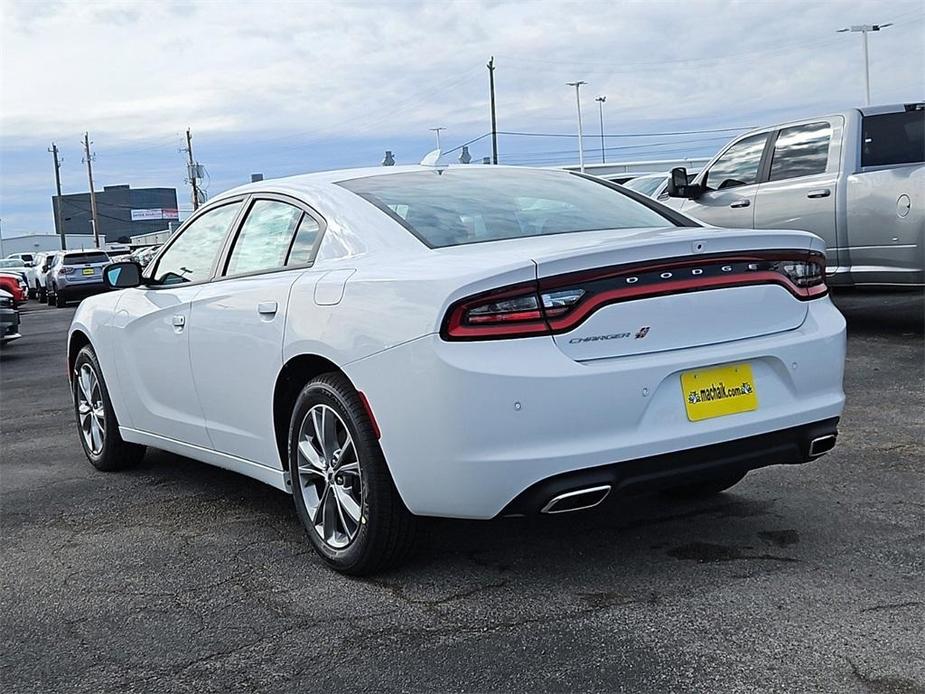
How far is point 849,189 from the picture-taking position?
9.16 metres

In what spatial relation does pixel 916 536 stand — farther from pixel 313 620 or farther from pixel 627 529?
pixel 313 620

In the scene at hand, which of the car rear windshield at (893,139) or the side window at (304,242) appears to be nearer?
the side window at (304,242)

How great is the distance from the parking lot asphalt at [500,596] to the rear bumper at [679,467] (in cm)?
38

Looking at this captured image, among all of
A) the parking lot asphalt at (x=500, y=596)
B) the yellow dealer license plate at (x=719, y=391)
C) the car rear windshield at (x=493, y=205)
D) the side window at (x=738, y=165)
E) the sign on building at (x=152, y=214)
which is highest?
the sign on building at (x=152, y=214)

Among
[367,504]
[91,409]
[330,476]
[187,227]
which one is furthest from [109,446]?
[367,504]

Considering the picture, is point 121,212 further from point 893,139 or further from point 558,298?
point 558,298

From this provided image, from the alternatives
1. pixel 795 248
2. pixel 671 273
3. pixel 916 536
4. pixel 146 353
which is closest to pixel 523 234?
pixel 671 273

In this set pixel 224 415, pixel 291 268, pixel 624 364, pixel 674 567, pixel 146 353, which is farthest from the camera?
pixel 146 353

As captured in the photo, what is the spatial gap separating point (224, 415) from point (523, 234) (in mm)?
1534

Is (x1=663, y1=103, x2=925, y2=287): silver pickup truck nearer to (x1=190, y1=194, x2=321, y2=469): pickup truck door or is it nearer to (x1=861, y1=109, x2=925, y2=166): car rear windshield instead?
(x1=861, y1=109, x2=925, y2=166): car rear windshield

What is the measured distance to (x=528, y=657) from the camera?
124 inches

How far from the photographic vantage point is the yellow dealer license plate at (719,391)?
11.6 ft

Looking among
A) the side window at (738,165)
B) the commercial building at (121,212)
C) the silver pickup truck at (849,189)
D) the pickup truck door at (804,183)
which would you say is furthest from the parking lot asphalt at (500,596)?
the commercial building at (121,212)

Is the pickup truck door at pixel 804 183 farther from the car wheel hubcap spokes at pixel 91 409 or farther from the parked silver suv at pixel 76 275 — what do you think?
the parked silver suv at pixel 76 275
